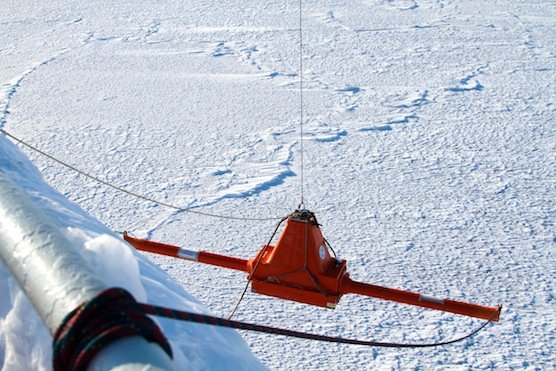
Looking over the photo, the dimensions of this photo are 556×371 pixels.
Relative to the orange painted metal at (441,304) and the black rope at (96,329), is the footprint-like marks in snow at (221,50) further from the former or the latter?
the black rope at (96,329)

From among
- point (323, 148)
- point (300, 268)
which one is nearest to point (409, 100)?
point (323, 148)

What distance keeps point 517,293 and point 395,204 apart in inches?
37.4

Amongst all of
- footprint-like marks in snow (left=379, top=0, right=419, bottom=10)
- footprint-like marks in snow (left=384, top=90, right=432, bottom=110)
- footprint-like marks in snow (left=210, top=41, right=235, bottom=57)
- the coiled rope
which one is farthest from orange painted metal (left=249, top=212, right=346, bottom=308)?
footprint-like marks in snow (left=379, top=0, right=419, bottom=10)

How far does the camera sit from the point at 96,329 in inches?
31.6

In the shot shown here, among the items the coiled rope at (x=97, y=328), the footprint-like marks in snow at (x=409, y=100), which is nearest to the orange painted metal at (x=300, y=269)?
the coiled rope at (x=97, y=328)

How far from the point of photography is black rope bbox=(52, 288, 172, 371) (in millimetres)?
799

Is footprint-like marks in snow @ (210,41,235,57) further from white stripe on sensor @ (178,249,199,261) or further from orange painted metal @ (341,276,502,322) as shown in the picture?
orange painted metal @ (341,276,502,322)

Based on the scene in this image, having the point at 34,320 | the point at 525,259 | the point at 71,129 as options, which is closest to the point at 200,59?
the point at 71,129

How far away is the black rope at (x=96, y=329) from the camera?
31.4 inches

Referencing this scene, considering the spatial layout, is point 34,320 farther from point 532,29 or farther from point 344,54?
point 532,29

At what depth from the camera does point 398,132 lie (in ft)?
15.8

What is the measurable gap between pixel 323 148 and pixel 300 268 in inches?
81.4

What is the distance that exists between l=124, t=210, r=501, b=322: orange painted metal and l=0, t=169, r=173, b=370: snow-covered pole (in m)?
1.59

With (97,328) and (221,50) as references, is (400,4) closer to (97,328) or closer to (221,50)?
(221,50)
